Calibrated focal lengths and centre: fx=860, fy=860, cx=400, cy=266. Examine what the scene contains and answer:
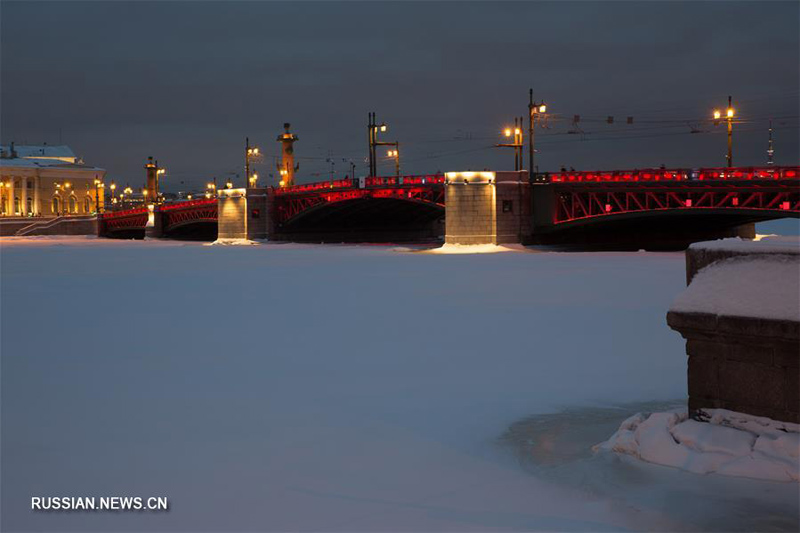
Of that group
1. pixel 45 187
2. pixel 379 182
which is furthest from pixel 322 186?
pixel 45 187

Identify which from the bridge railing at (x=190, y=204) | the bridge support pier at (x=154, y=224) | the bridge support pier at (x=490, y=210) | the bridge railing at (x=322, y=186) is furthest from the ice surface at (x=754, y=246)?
the bridge support pier at (x=154, y=224)

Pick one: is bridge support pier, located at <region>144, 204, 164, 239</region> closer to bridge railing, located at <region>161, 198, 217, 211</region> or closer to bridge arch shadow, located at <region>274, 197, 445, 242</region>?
bridge railing, located at <region>161, 198, 217, 211</region>

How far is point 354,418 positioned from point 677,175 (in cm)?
4144

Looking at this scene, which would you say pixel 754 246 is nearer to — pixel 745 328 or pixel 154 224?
pixel 745 328

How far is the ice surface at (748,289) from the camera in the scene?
725cm

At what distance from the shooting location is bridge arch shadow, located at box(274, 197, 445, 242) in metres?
74.7

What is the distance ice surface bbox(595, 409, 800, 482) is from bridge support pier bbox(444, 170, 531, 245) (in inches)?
1855

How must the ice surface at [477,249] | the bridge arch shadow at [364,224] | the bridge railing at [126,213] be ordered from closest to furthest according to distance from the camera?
the ice surface at [477,249] → the bridge arch shadow at [364,224] → the bridge railing at [126,213]

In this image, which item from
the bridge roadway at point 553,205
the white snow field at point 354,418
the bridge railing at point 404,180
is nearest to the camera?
the white snow field at point 354,418

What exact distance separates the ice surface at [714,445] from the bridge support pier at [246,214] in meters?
71.9

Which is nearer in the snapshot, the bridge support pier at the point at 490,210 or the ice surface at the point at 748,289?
the ice surface at the point at 748,289

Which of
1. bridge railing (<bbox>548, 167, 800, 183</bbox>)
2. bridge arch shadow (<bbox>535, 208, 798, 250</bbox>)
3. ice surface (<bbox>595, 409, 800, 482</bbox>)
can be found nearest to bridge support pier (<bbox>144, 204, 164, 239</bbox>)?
bridge arch shadow (<bbox>535, 208, 798, 250</bbox>)

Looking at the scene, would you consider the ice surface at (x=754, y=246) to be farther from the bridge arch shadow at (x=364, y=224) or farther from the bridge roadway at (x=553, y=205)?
the bridge arch shadow at (x=364, y=224)

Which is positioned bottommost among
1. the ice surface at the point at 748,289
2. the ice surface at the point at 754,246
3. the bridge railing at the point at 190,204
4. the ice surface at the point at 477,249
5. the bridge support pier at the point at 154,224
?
the ice surface at the point at 477,249
